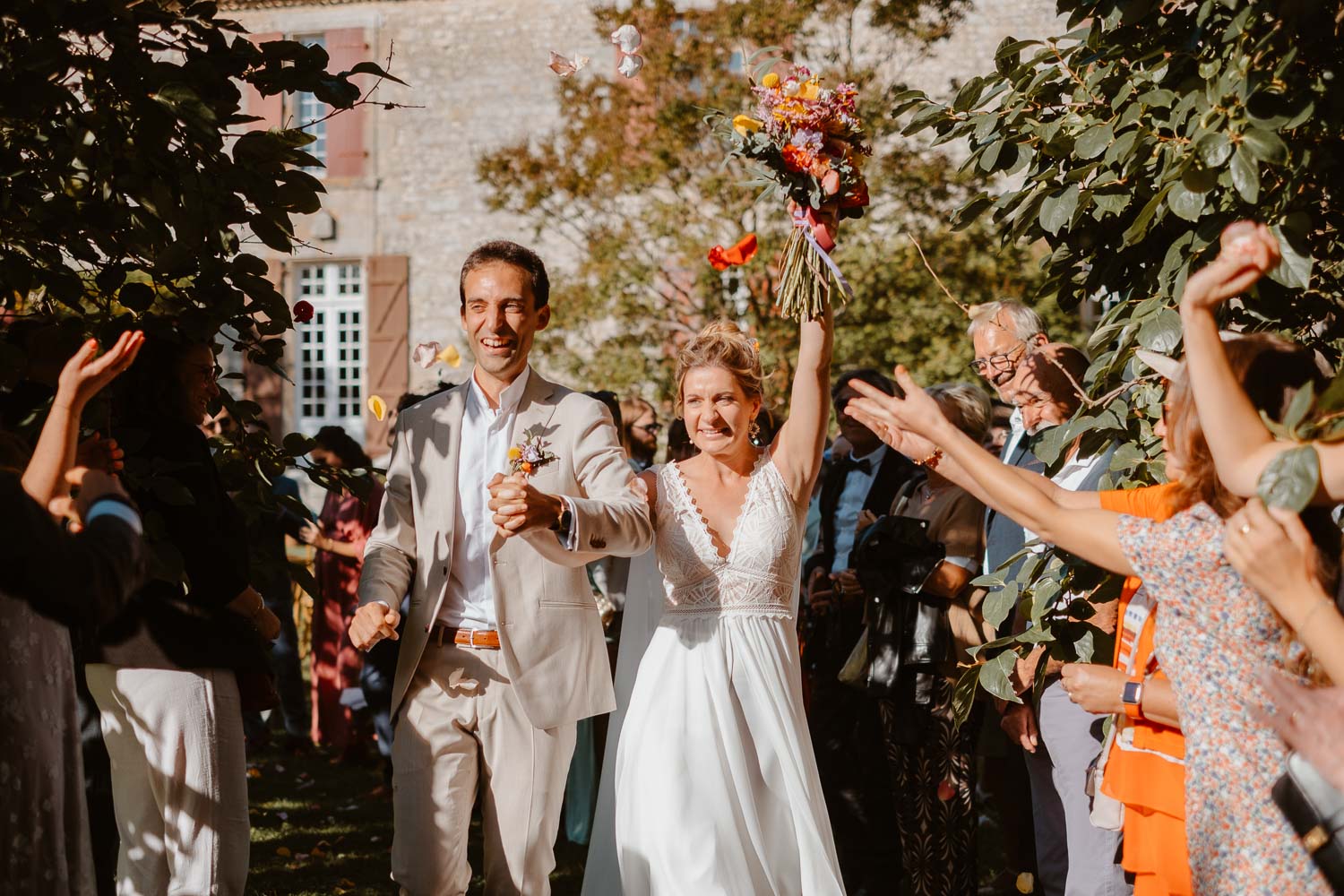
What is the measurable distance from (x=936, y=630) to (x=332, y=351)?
52.9 ft

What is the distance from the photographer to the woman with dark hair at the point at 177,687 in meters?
3.46

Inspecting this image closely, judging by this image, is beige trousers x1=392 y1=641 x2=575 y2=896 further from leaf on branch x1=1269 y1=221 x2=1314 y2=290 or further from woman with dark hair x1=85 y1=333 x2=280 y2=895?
leaf on branch x1=1269 y1=221 x2=1314 y2=290

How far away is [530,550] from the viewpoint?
3.73 metres

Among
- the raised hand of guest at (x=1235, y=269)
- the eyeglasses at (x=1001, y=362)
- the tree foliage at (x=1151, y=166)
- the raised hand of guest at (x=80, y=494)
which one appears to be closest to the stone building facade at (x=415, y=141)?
the eyeglasses at (x=1001, y=362)

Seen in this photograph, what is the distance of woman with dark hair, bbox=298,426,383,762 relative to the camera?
320 inches

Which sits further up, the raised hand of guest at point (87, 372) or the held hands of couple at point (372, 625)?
the raised hand of guest at point (87, 372)

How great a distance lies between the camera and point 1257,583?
86.6 inches

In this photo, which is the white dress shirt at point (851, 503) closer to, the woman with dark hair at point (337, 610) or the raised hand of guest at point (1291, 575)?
the woman with dark hair at point (337, 610)

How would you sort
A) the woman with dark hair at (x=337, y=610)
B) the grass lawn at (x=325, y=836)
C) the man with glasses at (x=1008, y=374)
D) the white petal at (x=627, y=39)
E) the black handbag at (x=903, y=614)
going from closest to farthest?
the white petal at (x=627, y=39)
the man with glasses at (x=1008, y=374)
the black handbag at (x=903, y=614)
the grass lawn at (x=325, y=836)
the woman with dark hair at (x=337, y=610)

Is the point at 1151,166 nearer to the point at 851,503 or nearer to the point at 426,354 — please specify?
the point at 851,503

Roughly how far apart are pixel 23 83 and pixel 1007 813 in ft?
15.4

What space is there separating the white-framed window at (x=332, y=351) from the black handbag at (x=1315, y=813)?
18071 mm

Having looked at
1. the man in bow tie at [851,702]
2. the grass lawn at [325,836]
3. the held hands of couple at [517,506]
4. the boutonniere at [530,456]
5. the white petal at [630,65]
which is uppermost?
the white petal at [630,65]

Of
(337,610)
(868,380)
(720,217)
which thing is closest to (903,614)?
(868,380)
